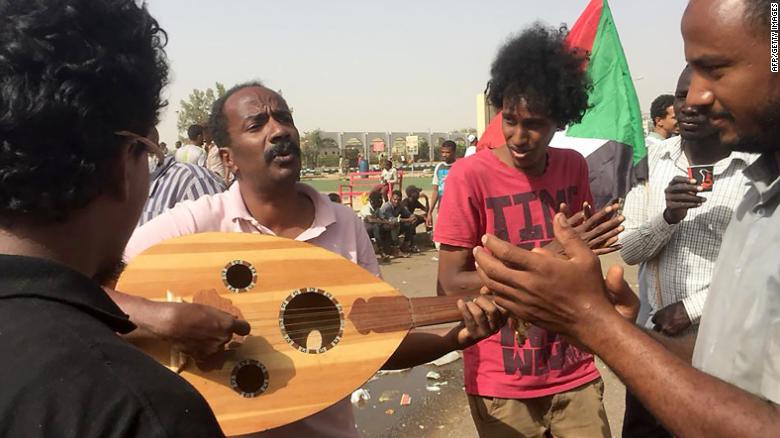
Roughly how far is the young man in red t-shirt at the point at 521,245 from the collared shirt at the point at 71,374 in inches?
72.4

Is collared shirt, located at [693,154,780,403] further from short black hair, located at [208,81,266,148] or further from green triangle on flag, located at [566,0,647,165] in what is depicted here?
green triangle on flag, located at [566,0,647,165]

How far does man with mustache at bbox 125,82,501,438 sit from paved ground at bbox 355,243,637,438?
200 cm

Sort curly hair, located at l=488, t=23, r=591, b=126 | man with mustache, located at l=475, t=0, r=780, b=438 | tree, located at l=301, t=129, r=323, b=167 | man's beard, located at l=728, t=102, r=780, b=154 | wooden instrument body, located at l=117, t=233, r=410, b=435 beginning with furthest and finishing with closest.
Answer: tree, located at l=301, t=129, r=323, b=167
curly hair, located at l=488, t=23, r=591, b=126
wooden instrument body, located at l=117, t=233, r=410, b=435
man's beard, located at l=728, t=102, r=780, b=154
man with mustache, located at l=475, t=0, r=780, b=438

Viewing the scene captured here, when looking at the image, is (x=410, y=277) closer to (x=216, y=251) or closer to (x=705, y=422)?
(x=216, y=251)

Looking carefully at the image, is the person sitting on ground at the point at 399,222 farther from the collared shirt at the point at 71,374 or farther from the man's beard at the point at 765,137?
the collared shirt at the point at 71,374

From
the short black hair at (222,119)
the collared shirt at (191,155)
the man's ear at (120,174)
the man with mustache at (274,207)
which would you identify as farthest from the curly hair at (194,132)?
the man's ear at (120,174)

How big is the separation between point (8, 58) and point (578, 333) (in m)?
1.30

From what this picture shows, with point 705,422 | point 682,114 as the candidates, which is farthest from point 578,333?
point 682,114

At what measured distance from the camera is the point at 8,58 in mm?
862

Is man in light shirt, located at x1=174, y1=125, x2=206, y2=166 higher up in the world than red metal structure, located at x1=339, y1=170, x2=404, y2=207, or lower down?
higher up

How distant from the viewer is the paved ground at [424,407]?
4.09m

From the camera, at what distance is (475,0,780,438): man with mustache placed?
3.77ft

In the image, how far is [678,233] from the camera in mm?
2777

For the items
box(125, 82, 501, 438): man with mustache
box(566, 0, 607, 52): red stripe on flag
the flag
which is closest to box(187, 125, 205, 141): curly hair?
the flag
